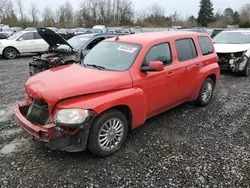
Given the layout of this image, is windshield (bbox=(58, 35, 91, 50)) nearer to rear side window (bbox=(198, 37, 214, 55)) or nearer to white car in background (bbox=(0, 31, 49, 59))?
rear side window (bbox=(198, 37, 214, 55))

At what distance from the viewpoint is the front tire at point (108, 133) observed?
3.35 m

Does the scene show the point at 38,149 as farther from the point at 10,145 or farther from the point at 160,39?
the point at 160,39

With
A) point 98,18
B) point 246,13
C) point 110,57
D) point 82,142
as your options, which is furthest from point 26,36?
point 246,13

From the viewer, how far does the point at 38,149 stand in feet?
12.5

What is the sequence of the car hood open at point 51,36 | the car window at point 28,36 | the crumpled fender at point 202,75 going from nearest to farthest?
the crumpled fender at point 202,75
the car hood open at point 51,36
the car window at point 28,36

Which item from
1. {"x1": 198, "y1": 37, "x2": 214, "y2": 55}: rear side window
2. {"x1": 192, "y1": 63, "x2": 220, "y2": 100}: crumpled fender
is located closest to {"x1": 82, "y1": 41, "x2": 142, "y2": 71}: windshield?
{"x1": 192, "y1": 63, "x2": 220, "y2": 100}: crumpled fender

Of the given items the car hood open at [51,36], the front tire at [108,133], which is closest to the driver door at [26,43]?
the car hood open at [51,36]

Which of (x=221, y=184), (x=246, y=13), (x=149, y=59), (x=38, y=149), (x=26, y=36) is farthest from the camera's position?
(x=246, y=13)

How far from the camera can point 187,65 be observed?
476 cm

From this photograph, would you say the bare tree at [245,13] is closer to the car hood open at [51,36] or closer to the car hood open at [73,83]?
the car hood open at [51,36]

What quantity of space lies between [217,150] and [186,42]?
7.42 ft

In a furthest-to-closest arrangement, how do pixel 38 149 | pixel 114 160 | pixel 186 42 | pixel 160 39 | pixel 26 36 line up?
pixel 26 36 < pixel 186 42 < pixel 160 39 < pixel 38 149 < pixel 114 160

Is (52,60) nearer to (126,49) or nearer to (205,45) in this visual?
(126,49)

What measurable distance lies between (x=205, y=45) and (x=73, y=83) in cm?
343
